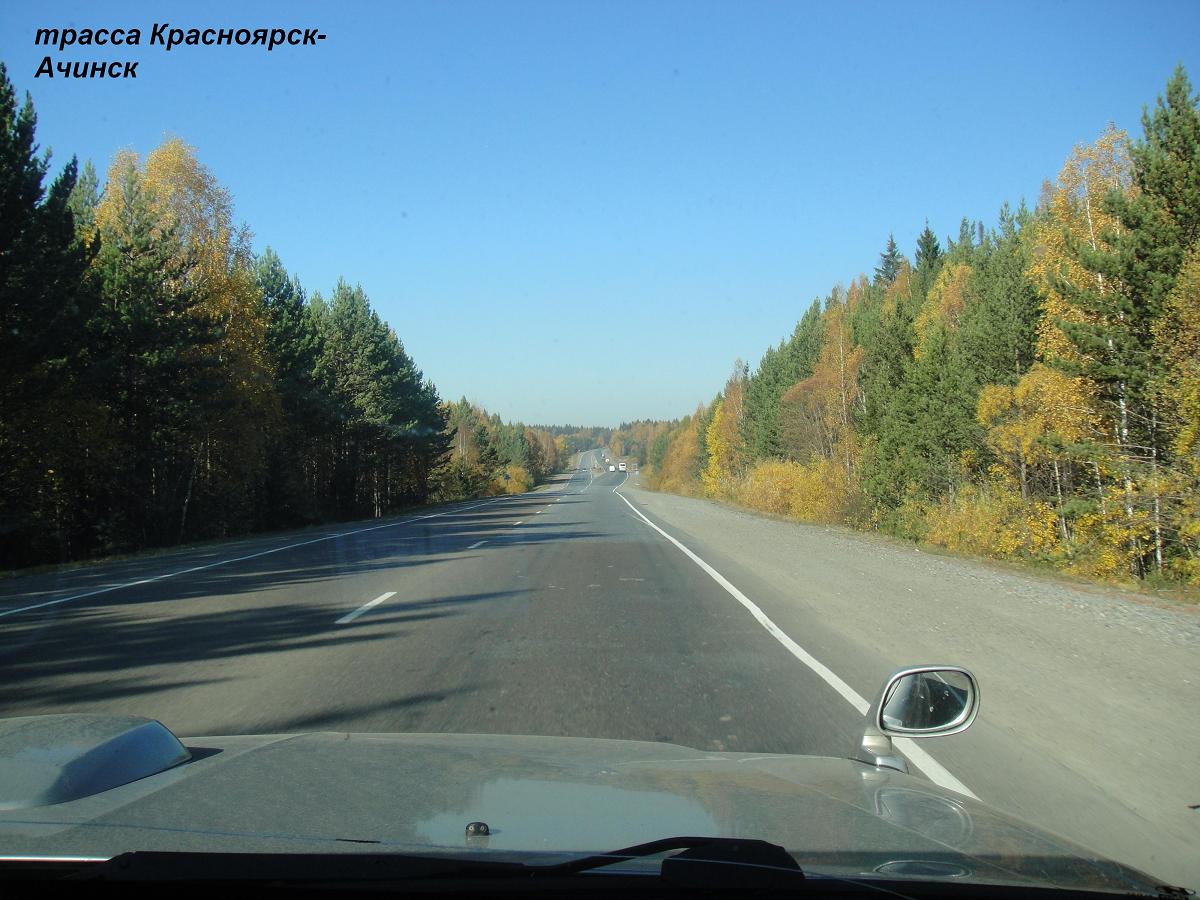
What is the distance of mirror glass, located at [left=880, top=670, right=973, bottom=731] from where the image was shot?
3627mm

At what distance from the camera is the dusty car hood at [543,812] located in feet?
8.38

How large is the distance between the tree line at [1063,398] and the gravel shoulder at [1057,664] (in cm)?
623

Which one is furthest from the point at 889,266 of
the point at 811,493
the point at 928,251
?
the point at 811,493

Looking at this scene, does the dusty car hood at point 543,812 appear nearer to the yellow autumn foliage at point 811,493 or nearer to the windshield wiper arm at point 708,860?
the windshield wiper arm at point 708,860

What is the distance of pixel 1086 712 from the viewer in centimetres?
658

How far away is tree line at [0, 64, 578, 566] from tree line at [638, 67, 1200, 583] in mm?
26737

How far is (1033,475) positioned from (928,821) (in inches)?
1344

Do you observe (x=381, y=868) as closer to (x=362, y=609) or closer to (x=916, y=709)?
(x=916, y=709)

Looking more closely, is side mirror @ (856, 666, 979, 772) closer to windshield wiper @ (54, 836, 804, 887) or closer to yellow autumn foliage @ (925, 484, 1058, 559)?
windshield wiper @ (54, 836, 804, 887)

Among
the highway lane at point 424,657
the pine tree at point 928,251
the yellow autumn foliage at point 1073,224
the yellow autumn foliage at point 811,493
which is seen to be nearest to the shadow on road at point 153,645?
the highway lane at point 424,657

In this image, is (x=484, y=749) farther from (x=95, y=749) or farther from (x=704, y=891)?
(x=704, y=891)

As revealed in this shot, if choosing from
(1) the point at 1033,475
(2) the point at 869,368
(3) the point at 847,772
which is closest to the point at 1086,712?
(3) the point at 847,772

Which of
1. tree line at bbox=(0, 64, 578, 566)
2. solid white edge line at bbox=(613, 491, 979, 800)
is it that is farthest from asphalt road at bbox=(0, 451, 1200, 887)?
tree line at bbox=(0, 64, 578, 566)

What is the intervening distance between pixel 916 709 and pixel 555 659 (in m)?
5.34
